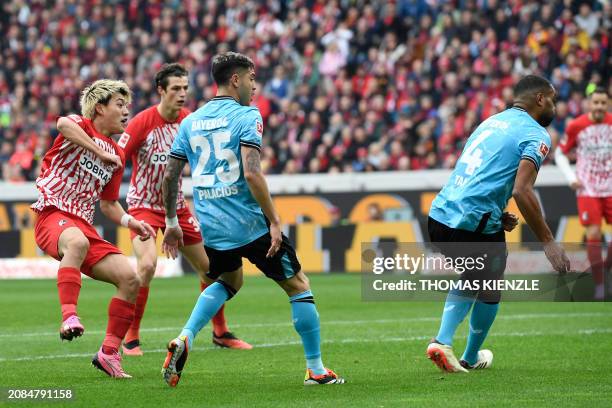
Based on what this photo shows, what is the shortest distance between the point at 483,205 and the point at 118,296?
2777 millimetres

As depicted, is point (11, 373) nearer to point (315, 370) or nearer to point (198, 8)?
point (315, 370)

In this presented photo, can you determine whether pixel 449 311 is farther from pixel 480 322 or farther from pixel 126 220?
pixel 126 220

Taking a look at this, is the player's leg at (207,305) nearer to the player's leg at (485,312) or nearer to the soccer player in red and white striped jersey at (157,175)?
the player's leg at (485,312)

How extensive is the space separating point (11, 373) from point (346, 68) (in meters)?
16.9

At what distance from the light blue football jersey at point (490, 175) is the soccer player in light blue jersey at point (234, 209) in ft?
4.33

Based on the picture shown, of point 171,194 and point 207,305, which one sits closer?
point 207,305

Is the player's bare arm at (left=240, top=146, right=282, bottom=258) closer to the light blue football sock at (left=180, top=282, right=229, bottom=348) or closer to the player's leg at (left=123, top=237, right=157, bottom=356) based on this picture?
the light blue football sock at (left=180, top=282, right=229, bottom=348)

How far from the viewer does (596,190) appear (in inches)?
567

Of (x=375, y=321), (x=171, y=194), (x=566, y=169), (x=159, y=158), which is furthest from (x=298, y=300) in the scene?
(x=566, y=169)

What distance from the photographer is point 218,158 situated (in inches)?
303

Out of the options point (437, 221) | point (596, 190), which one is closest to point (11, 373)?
point (437, 221)

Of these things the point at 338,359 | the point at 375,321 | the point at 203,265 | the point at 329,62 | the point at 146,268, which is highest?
the point at 329,62

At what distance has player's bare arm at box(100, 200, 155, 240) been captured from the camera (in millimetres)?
8578

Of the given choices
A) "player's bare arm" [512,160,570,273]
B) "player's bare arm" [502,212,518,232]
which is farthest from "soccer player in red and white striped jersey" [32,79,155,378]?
"player's bare arm" [512,160,570,273]
